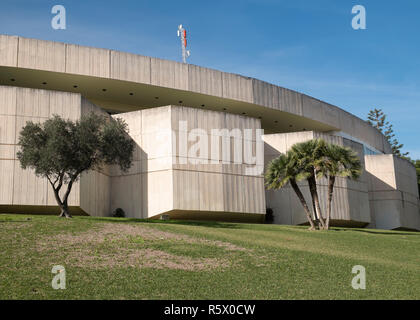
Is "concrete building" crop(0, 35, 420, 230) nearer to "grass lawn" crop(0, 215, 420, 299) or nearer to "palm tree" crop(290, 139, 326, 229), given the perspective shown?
"palm tree" crop(290, 139, 326, 229)

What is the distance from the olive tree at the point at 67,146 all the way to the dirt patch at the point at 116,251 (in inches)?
250

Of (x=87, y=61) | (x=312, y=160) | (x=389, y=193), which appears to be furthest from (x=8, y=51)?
(x=389, y=193)

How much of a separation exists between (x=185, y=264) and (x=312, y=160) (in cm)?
1753

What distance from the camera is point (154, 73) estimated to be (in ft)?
134

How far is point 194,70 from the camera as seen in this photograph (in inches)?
1670

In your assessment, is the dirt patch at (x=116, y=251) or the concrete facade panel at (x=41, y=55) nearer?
the dirt patch at (x=116, y=251)

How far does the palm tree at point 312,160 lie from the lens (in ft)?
109

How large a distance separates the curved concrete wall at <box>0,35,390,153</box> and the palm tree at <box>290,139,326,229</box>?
11294mm

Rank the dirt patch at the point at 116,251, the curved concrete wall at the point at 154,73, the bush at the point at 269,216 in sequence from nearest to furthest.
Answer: the dirt patch at the point at 116,251 < the curved concrete wall at the point at 154,73 < the bush at the point at 269,216

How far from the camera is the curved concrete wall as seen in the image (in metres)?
37.2

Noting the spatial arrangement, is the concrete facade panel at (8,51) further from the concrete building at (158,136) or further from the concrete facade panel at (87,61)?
the concrete facade panel at (87,61)

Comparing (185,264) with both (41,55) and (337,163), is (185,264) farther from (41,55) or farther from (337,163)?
(41,55)

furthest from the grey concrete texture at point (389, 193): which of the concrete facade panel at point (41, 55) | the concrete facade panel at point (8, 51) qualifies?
the concrete facade panel at point (8, 51)

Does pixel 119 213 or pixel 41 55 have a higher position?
pixel 41 55
